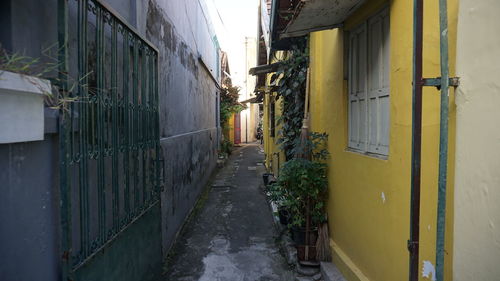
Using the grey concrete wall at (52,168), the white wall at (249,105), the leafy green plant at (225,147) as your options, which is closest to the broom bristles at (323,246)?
the grey concrete wall at (52,168)

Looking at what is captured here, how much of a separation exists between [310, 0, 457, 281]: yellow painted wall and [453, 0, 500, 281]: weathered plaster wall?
0.08 metres

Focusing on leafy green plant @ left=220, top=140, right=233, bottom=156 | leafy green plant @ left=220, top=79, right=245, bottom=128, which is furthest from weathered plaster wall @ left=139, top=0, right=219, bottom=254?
leafy green plant @ left=220, top=79, right=245, bottom=128

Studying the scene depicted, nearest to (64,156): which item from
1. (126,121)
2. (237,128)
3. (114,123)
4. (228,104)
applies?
(114,123)

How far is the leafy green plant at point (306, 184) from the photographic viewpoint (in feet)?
13.1

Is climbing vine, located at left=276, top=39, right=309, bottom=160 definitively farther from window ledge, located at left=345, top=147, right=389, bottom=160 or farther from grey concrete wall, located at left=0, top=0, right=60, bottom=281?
grey concrete wall, located at left=0, top=0, right=60, bottom=281

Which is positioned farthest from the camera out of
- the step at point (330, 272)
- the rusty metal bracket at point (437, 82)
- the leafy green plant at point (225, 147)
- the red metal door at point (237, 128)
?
the red metal door at point (237, 128)

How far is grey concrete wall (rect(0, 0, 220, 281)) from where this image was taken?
1497 millimetres

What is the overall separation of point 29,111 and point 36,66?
30cm

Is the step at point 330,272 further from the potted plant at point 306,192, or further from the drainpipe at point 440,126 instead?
the drainpipe at point 440,126

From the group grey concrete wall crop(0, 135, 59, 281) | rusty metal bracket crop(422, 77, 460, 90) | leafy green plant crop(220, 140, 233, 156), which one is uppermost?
rusty metal bracket crop(422, 77, 460, 90)

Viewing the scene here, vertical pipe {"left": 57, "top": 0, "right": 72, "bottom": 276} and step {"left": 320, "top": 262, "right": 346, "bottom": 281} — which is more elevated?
vertical pipe {"left": 57, "top": 0, "right": 72, "bottom": 276}

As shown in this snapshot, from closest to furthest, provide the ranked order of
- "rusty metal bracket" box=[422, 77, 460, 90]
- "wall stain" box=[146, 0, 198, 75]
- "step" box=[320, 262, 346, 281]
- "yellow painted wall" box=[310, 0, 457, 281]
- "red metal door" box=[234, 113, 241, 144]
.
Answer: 1. "rusty metal bracket" box=[422, 77, 460, 90]
2. "yellow painted wall" box=[310, 0, 457, 281]
3. "step" box=[320, 262, 346, 281]
4. "wall stain" box=[146, 0, 198, 75]
5. "red metal door" box=[234, 113, 241, 144]

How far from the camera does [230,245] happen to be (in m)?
5.04

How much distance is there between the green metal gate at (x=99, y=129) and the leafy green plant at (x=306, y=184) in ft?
5.30
